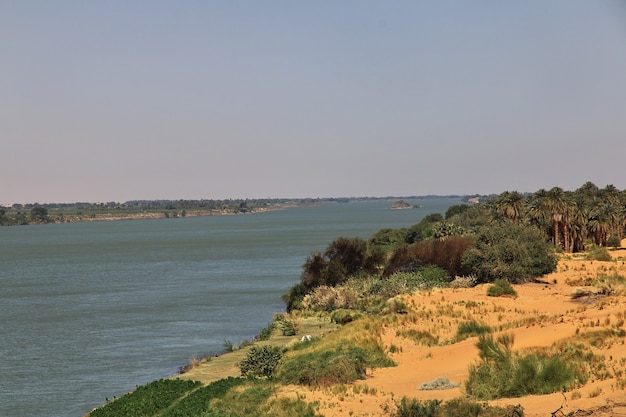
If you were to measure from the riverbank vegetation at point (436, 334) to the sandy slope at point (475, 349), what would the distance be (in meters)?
0.08

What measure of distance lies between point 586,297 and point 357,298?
1730cm

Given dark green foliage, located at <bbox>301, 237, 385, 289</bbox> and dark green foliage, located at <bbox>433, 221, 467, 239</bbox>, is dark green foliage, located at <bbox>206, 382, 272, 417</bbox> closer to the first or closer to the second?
dark green foliage, located at <bbox>301, 237, 385, 289</bbox>

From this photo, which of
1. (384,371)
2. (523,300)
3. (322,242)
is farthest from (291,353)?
(322,242)

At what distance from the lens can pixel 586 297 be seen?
138ft

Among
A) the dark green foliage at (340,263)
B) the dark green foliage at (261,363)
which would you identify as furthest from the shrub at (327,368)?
the dark green foliage at (340,263)

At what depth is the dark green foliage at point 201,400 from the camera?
24.7 metres

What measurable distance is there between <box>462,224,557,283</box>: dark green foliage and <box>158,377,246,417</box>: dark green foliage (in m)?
29.3

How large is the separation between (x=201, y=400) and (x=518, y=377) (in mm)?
10906

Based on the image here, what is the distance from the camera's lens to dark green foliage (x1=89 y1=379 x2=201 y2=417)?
27078mm

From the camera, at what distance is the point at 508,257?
5416 centimetres

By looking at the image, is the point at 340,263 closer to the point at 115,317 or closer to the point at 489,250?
the point at 489,250

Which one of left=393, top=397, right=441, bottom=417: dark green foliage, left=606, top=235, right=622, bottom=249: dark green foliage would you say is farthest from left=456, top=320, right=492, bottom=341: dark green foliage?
left=606, top=235, right=622, bottom=249: dark green foliage

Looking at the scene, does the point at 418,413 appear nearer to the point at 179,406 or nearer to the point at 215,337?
the point at 179,406

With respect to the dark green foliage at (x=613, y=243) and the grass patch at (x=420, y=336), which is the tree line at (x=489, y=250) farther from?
the grass patch at (x=420, y=336)
